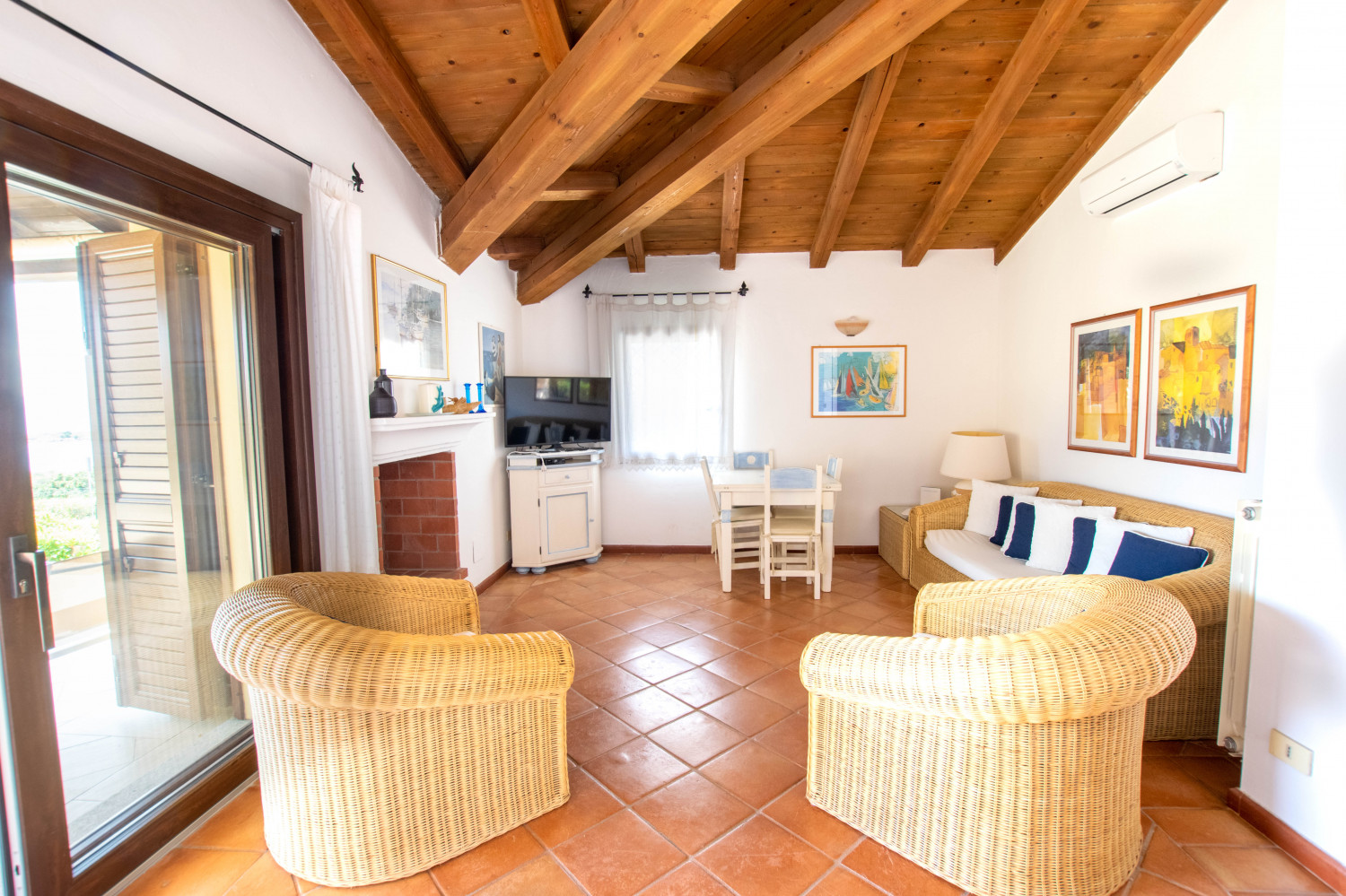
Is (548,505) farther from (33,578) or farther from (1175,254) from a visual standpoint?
(1175,254)

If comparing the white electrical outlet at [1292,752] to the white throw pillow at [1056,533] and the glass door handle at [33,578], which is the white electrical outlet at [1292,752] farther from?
the glass door handle at [33,578]

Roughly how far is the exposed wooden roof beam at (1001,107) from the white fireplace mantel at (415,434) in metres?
3.35

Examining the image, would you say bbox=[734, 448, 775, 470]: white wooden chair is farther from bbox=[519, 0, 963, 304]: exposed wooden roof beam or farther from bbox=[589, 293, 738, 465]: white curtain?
bbox=[519, 0, 963, 304]: exposed wooden roof beam

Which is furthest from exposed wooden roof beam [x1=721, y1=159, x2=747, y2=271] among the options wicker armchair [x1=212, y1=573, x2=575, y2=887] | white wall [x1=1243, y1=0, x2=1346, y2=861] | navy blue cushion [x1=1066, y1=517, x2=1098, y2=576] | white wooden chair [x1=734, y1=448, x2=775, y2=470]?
wicker armchair [x1=212, y1=573, x2=575, y2=887]

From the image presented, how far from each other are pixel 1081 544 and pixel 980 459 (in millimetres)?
1331

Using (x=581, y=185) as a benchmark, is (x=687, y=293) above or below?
below

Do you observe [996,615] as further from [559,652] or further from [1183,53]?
[1183,53]

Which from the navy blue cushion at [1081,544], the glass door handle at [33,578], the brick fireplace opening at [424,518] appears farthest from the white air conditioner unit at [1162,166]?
the glass door handle at [33,578]

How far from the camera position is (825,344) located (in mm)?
5066

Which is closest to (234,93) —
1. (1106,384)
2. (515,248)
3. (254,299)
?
(254,299)

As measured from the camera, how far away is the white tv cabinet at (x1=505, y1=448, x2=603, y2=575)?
4.61m

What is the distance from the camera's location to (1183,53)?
9.92 ft

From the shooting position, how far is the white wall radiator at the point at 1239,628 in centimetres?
195

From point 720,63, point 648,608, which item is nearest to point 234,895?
point 648,608
